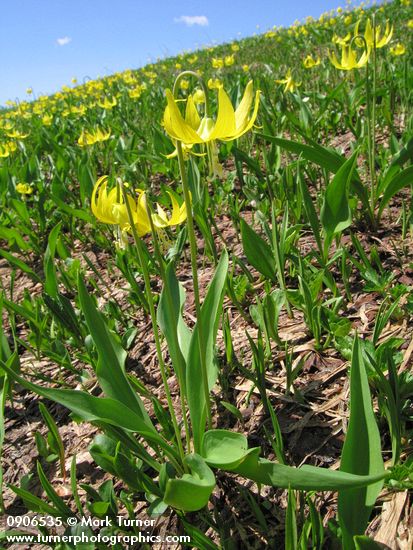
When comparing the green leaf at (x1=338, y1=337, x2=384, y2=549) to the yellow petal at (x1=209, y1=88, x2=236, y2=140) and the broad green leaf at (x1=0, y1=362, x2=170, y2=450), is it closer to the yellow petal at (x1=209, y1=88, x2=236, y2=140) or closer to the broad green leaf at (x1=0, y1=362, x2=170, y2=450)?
the broad green leaf at (x1=0, y1=362, x2=170, y2=450)

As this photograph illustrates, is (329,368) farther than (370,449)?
Yes

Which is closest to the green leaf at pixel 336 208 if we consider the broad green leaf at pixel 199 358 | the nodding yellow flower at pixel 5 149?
the broad green leaf at pixel 199 358

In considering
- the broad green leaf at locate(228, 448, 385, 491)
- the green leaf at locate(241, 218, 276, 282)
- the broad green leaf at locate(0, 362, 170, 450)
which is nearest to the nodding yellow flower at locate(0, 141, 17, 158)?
the green leaf at locate(241, 218, 276, 282)

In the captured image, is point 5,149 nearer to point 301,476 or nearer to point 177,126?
point 177,126

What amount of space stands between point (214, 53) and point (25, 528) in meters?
14.3

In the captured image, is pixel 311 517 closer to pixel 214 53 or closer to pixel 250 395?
pixel 250 395

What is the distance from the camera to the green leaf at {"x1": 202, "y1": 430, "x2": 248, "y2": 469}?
1006mm

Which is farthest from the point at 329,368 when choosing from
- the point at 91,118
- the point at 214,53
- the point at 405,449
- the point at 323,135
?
the point at 214,53

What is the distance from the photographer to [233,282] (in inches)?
80.7

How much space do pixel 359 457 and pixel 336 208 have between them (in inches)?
48.5

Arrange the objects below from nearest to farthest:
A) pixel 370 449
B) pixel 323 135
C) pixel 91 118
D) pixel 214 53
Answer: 1. pixel 370 449
2. pixel 323 135
3. pixel 91 118
4. pixel 214 53

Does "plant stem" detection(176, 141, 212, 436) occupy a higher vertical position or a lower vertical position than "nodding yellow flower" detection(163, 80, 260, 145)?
Answer: lower

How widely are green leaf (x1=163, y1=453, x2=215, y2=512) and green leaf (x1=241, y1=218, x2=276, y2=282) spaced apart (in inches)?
41.9

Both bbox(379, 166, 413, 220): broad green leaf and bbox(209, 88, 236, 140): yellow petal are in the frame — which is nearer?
bbox(209, 88, 236, 140): yellow petal
